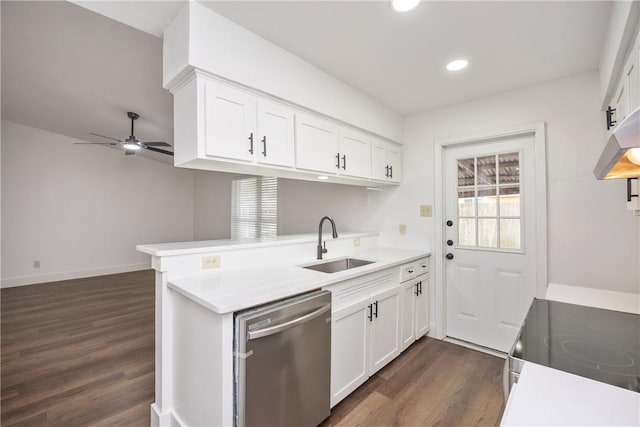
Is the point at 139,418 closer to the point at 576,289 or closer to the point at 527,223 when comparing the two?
the point at 576,289

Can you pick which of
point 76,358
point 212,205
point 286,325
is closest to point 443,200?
point 286,325

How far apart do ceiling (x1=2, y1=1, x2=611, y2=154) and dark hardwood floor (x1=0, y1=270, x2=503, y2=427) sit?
2415mm

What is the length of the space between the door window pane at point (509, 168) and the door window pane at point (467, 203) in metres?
0.29

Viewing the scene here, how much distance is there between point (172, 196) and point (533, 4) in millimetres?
6911

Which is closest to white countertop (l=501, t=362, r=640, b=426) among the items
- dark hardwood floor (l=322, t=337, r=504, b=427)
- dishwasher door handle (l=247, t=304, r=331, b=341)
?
dishwasher door handle (l=247, t=304, r=331, b=341)

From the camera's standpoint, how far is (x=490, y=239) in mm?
2693

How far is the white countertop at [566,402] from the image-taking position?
0.66 m

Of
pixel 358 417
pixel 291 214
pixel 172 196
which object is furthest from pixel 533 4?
pixel 172 196

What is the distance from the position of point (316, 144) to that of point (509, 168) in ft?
5.99

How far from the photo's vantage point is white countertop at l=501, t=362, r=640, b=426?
2.16ft

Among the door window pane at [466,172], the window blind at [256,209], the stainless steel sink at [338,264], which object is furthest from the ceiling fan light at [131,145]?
the door window pane at [466,172]

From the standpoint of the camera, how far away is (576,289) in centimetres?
180

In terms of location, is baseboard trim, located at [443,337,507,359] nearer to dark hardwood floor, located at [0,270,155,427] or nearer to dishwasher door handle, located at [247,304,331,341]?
dishwasher door handle, located at [247,304,331,341]

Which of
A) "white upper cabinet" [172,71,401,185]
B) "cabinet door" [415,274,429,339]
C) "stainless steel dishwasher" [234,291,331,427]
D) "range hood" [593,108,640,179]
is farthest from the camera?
"cabinet door" [415,274,429,339]
